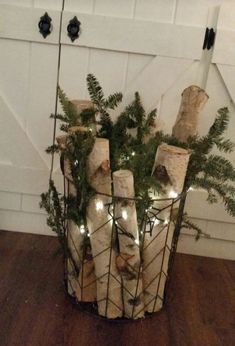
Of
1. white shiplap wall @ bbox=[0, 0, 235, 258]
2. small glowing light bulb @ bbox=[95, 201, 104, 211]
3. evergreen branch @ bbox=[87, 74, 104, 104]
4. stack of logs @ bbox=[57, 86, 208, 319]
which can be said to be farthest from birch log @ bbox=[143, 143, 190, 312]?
white shiplap wall @ bbox=[0, 0, 235, 258]

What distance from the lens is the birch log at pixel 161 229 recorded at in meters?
0.90

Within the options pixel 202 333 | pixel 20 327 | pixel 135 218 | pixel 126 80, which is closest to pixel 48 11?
pixel 126 80

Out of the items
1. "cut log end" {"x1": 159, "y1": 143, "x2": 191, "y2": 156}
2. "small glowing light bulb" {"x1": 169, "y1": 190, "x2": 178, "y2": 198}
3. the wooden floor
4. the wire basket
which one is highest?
"cut log end" {"x1": 159, "y1": 143, "x2": 191, "y2": 156}

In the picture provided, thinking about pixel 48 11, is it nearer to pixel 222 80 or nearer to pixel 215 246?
pixel 222 80

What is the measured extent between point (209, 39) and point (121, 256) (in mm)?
730

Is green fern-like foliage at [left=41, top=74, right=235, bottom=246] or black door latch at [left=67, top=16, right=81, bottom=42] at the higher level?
black door latch at [left=67, top=16, right=81, bottom=42]

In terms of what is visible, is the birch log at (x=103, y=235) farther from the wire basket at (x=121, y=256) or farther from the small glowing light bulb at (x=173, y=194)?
the small glowing light bulb at (x=173, y=194)

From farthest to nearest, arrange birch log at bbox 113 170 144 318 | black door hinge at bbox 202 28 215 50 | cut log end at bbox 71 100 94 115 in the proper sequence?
black door hinge at bbox 202 28 215 50
cut log end at bbox 71 100 94 115
birch log at bbox 113 170 144 318

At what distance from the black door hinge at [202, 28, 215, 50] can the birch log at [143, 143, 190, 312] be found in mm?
470

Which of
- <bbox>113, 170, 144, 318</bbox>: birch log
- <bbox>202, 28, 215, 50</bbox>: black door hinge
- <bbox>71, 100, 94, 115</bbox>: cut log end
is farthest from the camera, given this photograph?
<bbox>202, 28, 215, 50</bbox>: black door hinge

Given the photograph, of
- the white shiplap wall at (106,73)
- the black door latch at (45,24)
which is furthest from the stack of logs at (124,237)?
the black door latch at (45,24)

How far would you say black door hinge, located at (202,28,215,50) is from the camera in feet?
3.92

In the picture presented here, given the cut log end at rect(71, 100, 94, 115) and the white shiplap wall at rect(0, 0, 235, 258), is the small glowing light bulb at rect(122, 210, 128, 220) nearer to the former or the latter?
the cut log end at rect(71, 100, 94, 115)

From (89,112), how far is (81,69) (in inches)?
13.3
